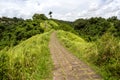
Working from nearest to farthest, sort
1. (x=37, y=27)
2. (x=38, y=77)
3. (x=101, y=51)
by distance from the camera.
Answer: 1. (x=38, y=77)
2. (x=101, y=51)
3. (x=37, y=27)

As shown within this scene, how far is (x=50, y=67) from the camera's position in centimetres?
1008

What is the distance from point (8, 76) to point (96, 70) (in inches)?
157

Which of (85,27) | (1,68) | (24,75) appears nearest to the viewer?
(1,68)

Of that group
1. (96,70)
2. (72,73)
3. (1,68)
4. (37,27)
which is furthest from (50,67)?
(37,27)

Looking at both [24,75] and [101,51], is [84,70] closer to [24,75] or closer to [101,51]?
[101,51]

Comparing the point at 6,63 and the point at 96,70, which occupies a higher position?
the point at 6,63

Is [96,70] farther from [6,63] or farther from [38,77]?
[6,63]

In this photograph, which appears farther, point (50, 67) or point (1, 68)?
point (50, 67)

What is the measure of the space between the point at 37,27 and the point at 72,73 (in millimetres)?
48836

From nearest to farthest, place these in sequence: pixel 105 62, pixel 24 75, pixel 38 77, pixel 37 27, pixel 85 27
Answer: pixel 24 75 < pixel 38 77 < pixel 105 62 < pixel 37 27 < pixel 85 27

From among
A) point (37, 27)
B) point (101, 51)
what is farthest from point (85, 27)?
point (101, 51)

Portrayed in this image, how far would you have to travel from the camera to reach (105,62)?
951cm

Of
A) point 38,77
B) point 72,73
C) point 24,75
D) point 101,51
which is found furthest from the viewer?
point 101,51

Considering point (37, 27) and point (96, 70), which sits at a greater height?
point (37, 27)
